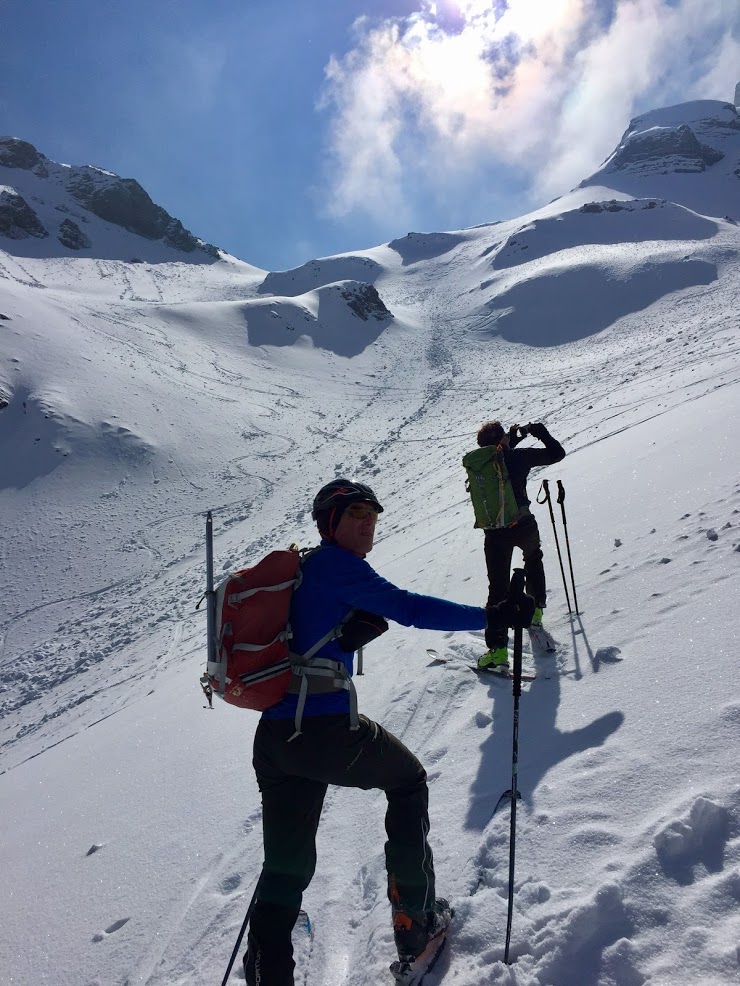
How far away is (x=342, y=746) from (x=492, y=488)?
298 centimetres

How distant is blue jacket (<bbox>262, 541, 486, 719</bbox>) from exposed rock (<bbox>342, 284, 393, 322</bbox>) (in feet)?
153

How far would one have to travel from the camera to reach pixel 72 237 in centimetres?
7200

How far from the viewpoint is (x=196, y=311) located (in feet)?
135

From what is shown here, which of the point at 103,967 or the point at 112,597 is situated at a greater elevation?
the point at 112,597

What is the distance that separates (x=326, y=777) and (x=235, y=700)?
20.8 inches

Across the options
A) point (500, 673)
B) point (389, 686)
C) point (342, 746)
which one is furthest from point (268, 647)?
point (389, 686)

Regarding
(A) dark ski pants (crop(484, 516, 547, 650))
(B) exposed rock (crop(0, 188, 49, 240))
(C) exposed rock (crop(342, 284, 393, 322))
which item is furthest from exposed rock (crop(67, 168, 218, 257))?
(A) dark ski pants (crop(484, 516, 547, 650))

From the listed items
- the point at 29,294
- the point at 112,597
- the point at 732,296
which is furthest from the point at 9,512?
the point at 732,296

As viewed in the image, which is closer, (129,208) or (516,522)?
(516,522)

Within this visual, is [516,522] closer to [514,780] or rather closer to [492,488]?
[492,488]

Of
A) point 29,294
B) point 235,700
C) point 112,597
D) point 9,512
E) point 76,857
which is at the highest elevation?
point 29,294

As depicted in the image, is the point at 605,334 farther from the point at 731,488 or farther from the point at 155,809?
the point at 155,809

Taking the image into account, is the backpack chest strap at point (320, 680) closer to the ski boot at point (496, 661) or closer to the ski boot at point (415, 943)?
the ski boot at point (415, 943)

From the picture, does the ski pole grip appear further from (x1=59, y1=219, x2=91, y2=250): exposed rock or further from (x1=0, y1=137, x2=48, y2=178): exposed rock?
(x1=0, y1=137, x2=48, y2=178): exposed rock
